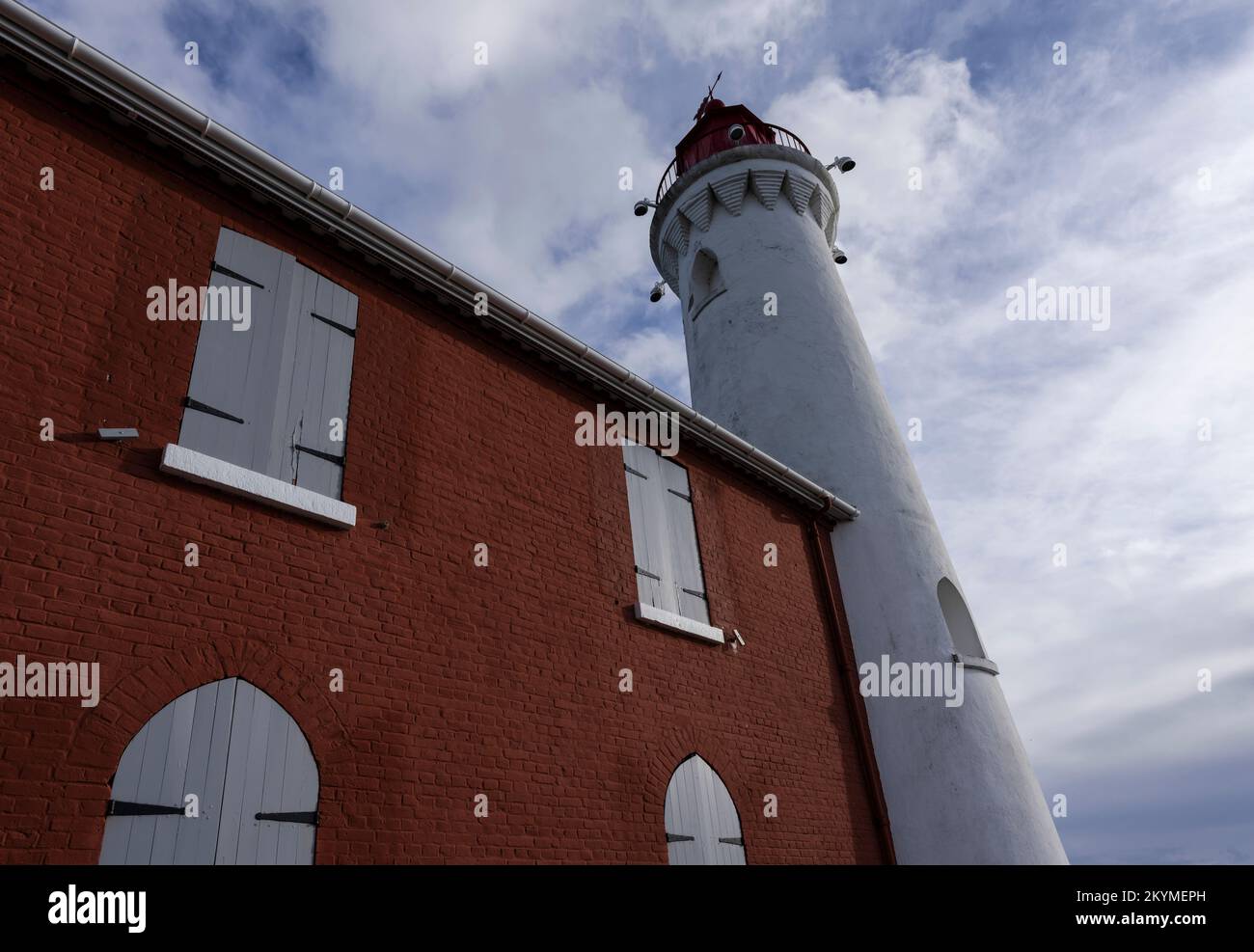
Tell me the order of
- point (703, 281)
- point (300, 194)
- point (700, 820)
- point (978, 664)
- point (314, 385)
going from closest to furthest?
1. point (314, 385)
2. point (300, 194)
3. point (700, 820)
4. point (978, 664)
5. point (703, 281)

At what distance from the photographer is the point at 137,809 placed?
4.22m

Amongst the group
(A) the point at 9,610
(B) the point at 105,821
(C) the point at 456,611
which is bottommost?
(B) the point at 105,821

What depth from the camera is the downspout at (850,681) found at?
30.4 ft

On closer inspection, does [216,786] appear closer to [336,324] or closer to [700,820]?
[336,324]

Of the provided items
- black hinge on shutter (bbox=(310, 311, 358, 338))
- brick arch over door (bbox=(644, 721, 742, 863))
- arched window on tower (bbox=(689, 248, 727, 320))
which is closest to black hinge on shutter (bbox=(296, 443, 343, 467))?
black hinge on shutter (bbox=(310, 311, 358, 338))

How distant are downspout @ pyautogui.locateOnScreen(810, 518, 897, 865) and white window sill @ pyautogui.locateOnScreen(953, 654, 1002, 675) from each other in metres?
1.51

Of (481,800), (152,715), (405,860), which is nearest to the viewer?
(152,715)

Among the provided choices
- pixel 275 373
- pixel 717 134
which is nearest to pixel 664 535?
pixel 275 373

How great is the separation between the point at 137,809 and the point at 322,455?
8.24 feet

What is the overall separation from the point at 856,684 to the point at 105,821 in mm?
8098

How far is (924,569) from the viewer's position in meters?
11.2

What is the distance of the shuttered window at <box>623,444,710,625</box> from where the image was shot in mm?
8023
